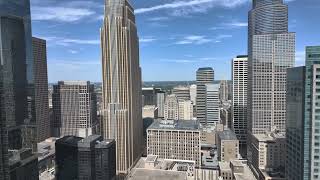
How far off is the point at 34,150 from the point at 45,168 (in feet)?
200

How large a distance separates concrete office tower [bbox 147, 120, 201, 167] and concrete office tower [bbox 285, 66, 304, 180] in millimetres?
54266

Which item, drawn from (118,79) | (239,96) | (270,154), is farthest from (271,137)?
(118,79)

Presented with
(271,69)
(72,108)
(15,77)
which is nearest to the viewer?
(15,77)

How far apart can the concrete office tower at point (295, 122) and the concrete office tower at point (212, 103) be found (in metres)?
112

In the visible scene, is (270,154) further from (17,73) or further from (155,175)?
(17,73)

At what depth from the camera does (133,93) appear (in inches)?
4744

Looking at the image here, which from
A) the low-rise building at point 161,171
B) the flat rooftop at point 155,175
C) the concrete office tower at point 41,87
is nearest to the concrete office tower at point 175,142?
the low-rise building at point 161,171

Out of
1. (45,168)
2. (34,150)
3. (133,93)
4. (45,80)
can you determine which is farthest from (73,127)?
(34,150)

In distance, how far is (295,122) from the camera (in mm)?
56188

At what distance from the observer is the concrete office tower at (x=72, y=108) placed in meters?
156

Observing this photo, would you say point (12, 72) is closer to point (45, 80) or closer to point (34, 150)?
point (34, 150)

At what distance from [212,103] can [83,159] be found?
11283 cm

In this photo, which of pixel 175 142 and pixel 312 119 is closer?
pixel 312 119

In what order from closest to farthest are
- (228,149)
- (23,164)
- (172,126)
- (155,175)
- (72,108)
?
(23,164) → (155,175) → (172,126) → (228,149) → (72,108)
